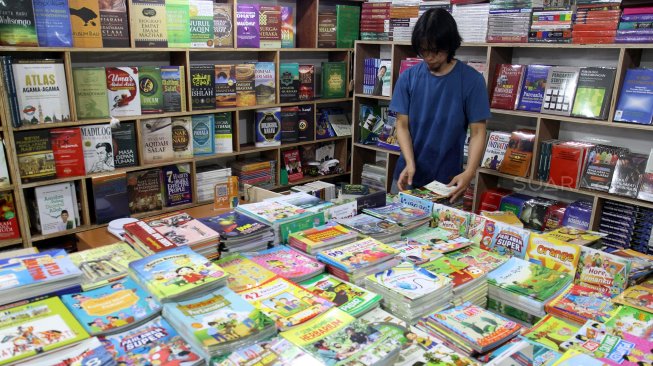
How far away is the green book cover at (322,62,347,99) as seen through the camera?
4543mm

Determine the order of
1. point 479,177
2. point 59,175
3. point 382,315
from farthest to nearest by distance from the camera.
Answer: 1. point 479,177
2. point 59,175
3. point 382,315

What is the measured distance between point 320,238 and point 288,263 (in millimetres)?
179

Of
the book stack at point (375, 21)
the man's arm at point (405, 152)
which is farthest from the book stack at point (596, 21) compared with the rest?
the book stack at point (375, 21)

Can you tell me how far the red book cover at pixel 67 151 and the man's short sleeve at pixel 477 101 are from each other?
2.46 metres

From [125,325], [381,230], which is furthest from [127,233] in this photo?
[381,230]

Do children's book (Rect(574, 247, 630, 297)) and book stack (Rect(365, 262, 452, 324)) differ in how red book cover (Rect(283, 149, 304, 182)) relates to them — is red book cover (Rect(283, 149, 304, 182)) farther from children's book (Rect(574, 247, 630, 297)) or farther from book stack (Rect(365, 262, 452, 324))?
children's book (Rect(574, 247, 630, 297))

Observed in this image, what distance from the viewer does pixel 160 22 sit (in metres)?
3.37

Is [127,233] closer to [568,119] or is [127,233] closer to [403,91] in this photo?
[403,91]

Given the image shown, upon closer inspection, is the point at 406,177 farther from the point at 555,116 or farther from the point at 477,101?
the point at 555,116

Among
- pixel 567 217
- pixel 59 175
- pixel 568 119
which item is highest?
pixel 568 119

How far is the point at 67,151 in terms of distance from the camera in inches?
124

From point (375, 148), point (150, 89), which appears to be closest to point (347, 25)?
point (375, 148)

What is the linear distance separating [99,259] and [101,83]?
1.99m

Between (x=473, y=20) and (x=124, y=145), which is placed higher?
(x=473, y=20)
